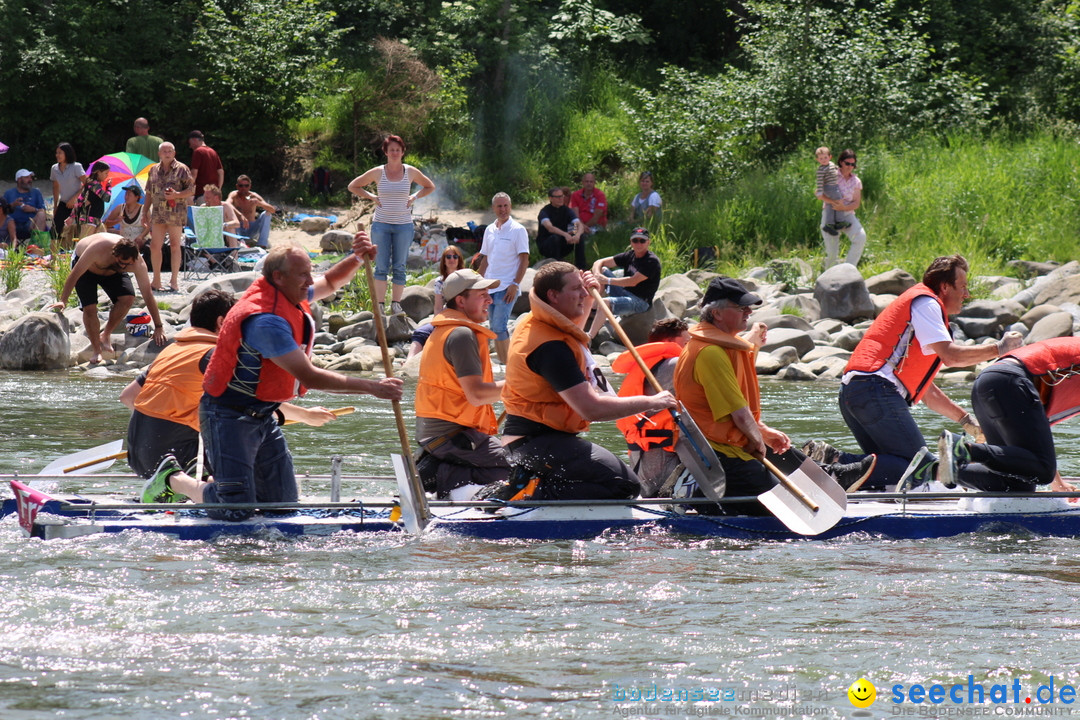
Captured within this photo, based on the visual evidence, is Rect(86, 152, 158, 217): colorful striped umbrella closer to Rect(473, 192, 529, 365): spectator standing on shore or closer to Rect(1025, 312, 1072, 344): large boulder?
Rect(473, 192, 529, 365): spectator standing on shore

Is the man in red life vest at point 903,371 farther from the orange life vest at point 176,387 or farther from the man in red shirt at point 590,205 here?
the man in red shirt at point 590,205

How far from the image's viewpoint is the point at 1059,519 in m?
6.14

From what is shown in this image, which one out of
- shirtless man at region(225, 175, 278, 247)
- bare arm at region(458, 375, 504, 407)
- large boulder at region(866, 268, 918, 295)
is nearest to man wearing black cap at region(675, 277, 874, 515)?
bare arm at region(458, 375, 504, 407)

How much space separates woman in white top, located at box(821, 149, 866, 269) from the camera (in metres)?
16.1

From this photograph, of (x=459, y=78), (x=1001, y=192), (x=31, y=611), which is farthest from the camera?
(x=459, y=78)

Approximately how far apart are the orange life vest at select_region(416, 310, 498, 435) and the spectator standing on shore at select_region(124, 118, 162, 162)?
1367 centimetres

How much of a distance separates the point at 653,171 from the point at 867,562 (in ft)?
53.8

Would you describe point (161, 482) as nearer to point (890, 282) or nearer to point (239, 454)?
point (239, 454)

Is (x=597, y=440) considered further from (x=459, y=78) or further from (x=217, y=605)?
(x=459, y=78)

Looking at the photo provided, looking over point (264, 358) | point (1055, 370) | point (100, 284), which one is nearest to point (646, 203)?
point (100, 284)

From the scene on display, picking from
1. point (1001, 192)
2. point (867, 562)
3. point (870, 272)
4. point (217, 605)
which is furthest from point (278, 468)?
point (1001, 192)

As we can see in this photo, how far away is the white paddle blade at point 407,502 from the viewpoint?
5.80 metres

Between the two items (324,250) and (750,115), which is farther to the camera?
(750,115)

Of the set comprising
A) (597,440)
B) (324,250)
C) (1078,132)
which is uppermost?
(1078,132)
